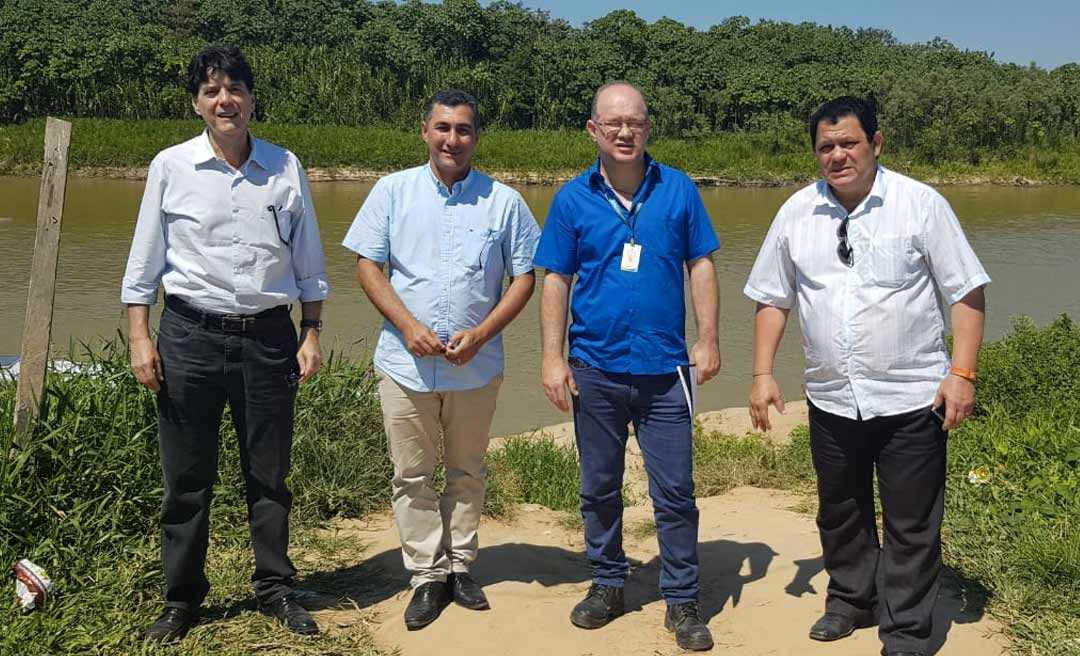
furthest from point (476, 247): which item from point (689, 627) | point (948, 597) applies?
point (948, 597)

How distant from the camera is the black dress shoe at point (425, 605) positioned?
3.38 m

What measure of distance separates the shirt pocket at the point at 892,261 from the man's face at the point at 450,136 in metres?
1.29

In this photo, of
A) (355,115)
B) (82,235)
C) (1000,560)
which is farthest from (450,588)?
(355,115)

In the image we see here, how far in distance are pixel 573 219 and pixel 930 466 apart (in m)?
1.32

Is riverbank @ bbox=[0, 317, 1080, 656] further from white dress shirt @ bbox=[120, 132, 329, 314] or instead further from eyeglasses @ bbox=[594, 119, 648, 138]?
eyeglasses @ bbox=[594, 119, 648, 138]

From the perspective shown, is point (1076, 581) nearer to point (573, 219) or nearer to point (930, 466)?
point (930, 466)

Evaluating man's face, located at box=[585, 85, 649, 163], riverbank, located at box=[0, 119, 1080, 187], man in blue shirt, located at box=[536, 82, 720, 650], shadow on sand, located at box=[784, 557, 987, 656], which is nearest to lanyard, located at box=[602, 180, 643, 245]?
man in blue shirt, located at box=[536, 82, 720, 650]

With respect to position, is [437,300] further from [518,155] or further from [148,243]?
[518,155]

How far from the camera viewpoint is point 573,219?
10.8 ft

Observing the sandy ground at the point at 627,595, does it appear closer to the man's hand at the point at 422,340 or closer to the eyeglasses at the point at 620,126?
the man's hand at the point at 422,340

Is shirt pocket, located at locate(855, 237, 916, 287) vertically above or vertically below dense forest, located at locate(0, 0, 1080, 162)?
below

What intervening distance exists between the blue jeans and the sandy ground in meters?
0.25

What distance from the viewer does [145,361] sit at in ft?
10.2

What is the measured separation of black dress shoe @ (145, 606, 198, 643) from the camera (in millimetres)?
3188
